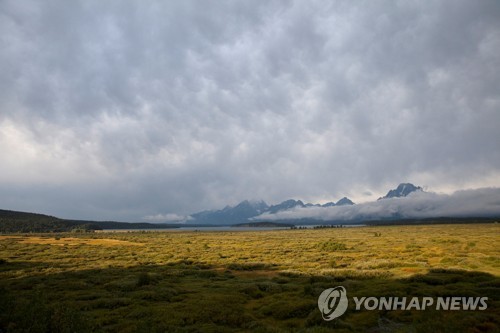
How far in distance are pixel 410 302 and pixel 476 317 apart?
514cm

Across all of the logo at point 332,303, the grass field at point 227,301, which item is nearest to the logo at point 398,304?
the logo at point 332,303

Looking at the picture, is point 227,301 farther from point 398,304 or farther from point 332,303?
point 398,304

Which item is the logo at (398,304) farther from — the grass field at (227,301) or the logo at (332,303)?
the grass field at (227,301)

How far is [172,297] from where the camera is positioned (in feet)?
73.3

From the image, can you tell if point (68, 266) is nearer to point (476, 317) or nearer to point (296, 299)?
point (296, 299)

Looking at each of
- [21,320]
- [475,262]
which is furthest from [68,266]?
[475,262]

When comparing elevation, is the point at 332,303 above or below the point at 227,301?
above

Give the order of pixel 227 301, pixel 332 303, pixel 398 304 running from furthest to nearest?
pixel 227 301 → pixel 332 303 → pixel 398 304

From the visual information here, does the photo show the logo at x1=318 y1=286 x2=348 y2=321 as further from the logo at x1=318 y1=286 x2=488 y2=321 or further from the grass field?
the grass field

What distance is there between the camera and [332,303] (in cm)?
1847

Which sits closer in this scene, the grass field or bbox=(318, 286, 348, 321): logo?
the grass field

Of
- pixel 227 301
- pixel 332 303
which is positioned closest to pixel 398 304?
pixel 332 303

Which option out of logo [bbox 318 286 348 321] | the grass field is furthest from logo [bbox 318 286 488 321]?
the grass field

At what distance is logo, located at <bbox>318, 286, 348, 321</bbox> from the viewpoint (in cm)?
1640
